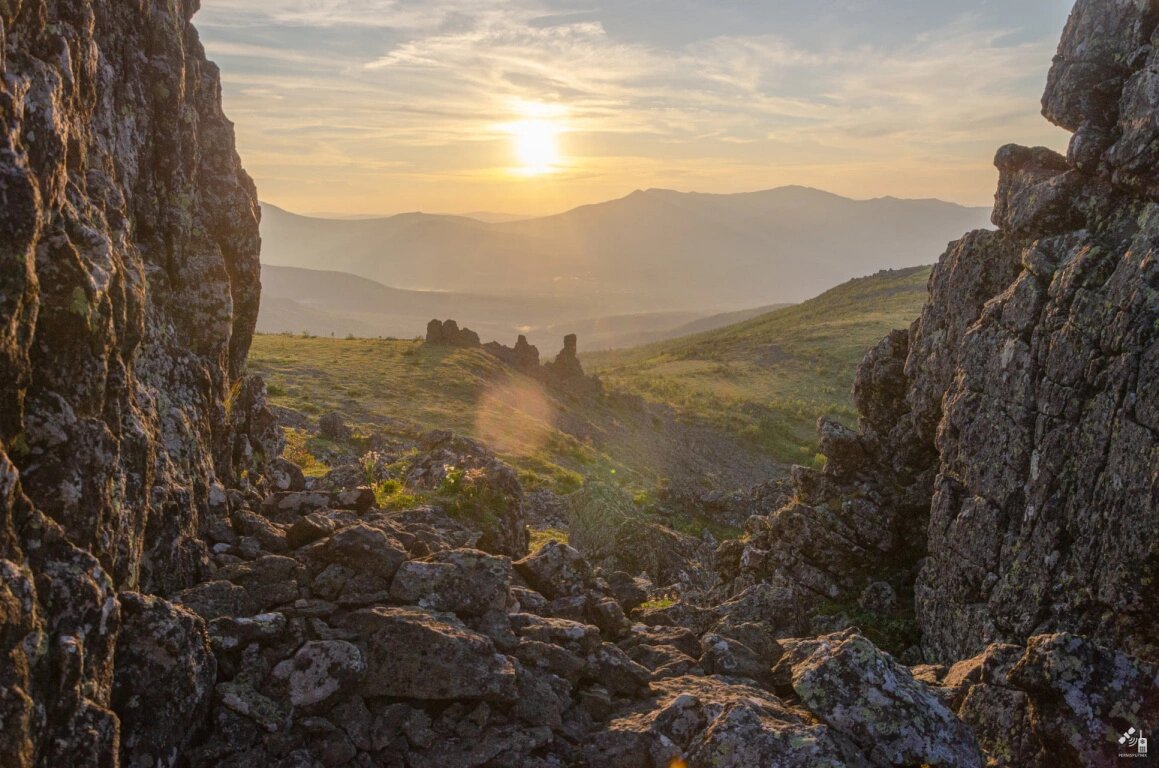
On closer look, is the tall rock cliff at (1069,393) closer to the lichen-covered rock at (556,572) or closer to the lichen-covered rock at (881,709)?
the lichen-covered rock at (881,709)

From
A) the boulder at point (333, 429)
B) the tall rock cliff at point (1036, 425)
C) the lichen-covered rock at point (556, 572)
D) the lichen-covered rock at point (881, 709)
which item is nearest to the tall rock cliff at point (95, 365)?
the lichen-covered rock at point (556, 572)

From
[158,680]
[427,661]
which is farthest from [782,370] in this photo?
[158,680]

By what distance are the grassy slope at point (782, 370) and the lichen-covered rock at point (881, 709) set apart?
4328 cm

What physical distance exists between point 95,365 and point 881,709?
443 inches

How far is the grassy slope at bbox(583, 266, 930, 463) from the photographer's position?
61312mm

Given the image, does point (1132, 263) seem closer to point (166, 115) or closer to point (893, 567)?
point (893, 567)

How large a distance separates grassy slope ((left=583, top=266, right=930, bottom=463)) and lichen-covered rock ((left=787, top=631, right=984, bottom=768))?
142 ft

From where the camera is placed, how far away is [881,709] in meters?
10.5

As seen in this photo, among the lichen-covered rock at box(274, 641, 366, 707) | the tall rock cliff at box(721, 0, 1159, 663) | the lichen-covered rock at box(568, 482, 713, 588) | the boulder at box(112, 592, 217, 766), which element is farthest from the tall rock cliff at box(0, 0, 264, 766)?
the tall rock cliff at box(721, 0, 1159, 663)

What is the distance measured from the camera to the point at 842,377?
249ft

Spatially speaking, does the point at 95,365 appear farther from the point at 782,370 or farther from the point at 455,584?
the point at 782,370

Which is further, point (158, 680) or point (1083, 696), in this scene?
point (1083, 696)

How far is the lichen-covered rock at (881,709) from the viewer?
400 inches

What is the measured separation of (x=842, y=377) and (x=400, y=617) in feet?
233
